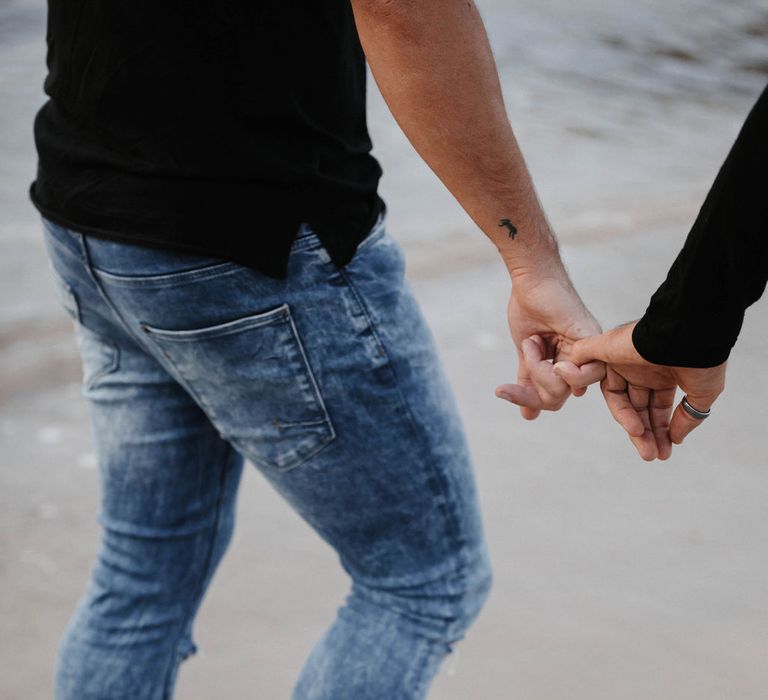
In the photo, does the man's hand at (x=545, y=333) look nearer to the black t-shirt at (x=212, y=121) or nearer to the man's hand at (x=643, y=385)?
the man's hand at (x=643, y=385)

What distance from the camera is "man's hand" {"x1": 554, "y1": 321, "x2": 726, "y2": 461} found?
1.06 meters

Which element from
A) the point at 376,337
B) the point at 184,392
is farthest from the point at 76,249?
the point at 376,337

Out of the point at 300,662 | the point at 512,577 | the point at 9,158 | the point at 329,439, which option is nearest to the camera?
the point at 329,439

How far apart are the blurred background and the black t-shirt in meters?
0.99

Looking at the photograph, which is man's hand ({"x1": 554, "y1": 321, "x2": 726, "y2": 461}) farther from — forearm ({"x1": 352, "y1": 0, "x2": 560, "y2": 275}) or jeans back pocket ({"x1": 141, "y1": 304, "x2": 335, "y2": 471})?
jeans back pocket ({"x1": 141, "y1": 304, "x2": 335, "y2": 471})

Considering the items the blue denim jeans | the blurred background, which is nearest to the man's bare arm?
the blue denim jeans

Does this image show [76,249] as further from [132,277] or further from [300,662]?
[300,662]

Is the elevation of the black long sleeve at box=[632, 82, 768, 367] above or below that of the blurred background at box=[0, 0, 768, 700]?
above

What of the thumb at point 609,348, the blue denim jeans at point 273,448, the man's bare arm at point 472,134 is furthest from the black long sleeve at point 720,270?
the blue denim jeans at point 273,448

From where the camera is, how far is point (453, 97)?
3.14ft

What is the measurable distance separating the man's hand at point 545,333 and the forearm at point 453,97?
0.27ft

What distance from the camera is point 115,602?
4.12 ft

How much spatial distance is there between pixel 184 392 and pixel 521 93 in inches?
184

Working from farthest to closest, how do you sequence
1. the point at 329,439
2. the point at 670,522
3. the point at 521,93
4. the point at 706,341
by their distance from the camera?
1. the point at 521,93
2. the point at 670,522
3. the point at 329,439
4. the point at 706,341
